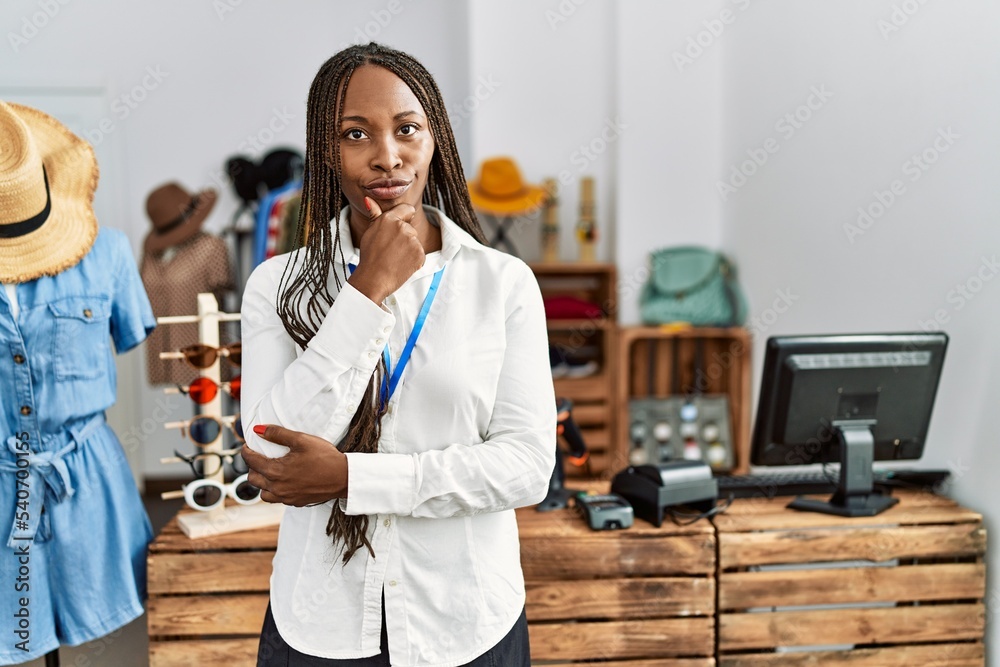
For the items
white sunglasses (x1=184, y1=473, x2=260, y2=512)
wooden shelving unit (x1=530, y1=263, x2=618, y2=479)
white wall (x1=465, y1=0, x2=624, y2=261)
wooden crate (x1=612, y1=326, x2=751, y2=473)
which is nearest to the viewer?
white sunglasses (x1=184, y1=473, x2=260, y2=512)

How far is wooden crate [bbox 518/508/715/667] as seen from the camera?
1797 mm

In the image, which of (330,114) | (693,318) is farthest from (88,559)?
(693,318)

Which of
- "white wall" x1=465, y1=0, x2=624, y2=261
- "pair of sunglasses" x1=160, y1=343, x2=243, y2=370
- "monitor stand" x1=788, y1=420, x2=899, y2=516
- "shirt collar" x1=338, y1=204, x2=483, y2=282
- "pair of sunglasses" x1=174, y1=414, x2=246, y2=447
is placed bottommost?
"monitor stand" x1=788, y1=420, x2=899, y2=516

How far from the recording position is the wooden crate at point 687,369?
3.78 m

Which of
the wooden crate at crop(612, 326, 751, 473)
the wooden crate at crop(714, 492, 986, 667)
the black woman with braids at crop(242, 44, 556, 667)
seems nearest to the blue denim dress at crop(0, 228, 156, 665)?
the black woman with braids at crop(242, 44, 556, 667)

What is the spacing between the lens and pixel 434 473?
1011 millimetres

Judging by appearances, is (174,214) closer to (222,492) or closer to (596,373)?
(596,373)

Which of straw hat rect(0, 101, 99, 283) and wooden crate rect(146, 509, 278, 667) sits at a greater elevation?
straw hat rect(0, 101, 99, 283)

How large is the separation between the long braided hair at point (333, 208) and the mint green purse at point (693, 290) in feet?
9.35

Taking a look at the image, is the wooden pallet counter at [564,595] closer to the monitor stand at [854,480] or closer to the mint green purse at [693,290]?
the monitor stand at [854,480]

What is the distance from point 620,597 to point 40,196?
147 centimetres

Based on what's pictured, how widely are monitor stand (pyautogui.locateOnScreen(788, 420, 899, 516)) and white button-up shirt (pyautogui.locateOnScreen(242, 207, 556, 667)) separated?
116 centimetres

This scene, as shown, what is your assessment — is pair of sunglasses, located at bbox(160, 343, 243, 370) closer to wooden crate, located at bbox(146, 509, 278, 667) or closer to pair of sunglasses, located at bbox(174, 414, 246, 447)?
pair of sunglasses, located at bbox(174, 414, 246, 447)

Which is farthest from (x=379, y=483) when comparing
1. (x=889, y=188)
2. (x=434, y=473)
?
(x=889, y=188)
